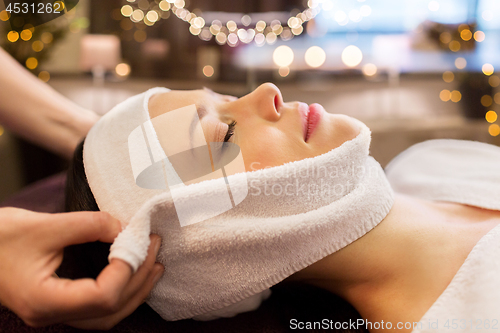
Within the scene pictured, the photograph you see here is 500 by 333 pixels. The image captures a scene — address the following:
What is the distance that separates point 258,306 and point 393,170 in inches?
31.0

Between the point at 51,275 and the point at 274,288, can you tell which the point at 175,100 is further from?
the point at 274,288

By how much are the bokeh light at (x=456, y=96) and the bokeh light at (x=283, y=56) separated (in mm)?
1334

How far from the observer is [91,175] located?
0.58 m

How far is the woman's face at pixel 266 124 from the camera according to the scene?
59 centimetres

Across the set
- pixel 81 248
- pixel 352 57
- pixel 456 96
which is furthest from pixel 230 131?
pixel 456 96

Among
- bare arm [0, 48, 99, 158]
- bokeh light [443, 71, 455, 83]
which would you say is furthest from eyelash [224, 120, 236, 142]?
bokeh light [443, 71, 455, 83]

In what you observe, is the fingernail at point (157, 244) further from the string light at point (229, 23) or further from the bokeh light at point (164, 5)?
the bokeh light at point (164, 5)

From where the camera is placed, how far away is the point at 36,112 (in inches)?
39.2

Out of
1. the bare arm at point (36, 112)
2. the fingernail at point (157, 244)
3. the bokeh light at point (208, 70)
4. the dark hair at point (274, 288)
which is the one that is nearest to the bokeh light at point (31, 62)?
the bare arm at point (36, 112)

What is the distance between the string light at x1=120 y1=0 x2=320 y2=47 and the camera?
9.01ft

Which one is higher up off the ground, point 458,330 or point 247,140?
point 247,140

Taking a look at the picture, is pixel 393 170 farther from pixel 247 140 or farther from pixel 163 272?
pixel 163 272

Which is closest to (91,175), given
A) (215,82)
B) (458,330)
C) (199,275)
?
(199,275)

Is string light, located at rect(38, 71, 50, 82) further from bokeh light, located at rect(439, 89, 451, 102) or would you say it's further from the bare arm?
bokeh light, located at rect(439, 89, 451, 102)
